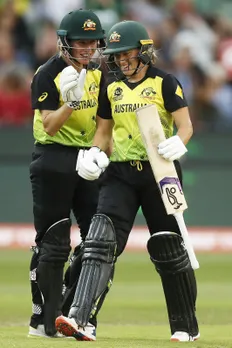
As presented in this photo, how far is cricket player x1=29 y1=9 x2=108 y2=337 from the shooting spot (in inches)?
257

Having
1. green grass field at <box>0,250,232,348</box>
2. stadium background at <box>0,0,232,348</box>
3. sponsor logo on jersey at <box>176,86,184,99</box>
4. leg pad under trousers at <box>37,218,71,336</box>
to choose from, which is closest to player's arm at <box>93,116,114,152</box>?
sponsor logo on jersey at <box>176,86,184,99</box>

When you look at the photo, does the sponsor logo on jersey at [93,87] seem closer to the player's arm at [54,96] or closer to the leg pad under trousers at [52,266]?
the player's arm at [54,96]

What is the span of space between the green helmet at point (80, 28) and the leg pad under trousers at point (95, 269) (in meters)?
1.12

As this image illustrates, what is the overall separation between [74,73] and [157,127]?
1.93 ft

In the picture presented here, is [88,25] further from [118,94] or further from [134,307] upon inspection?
[134,307]

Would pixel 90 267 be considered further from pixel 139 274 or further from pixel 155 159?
pixel 139 274

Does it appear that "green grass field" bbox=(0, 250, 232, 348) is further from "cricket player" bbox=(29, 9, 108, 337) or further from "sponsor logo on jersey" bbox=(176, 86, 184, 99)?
"sponsor logo on jersey" bbox=(176, 86, 184, 99)

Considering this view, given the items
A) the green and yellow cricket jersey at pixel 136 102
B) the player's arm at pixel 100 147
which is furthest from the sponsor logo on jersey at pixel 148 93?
the player's arm at pixel 100 147

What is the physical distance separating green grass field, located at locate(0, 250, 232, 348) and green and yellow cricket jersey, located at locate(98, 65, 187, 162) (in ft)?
3.62

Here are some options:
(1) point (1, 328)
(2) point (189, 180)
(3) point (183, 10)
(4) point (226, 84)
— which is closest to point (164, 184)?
(1) point (1, 328)

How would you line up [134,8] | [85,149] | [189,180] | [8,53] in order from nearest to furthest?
1. [85,149]
2. [189,180]
3. [8,53]
4. [134,8]

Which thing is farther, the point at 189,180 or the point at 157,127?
the point at 189,180

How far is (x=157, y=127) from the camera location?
6.07 meters

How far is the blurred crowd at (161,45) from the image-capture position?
13375mm
